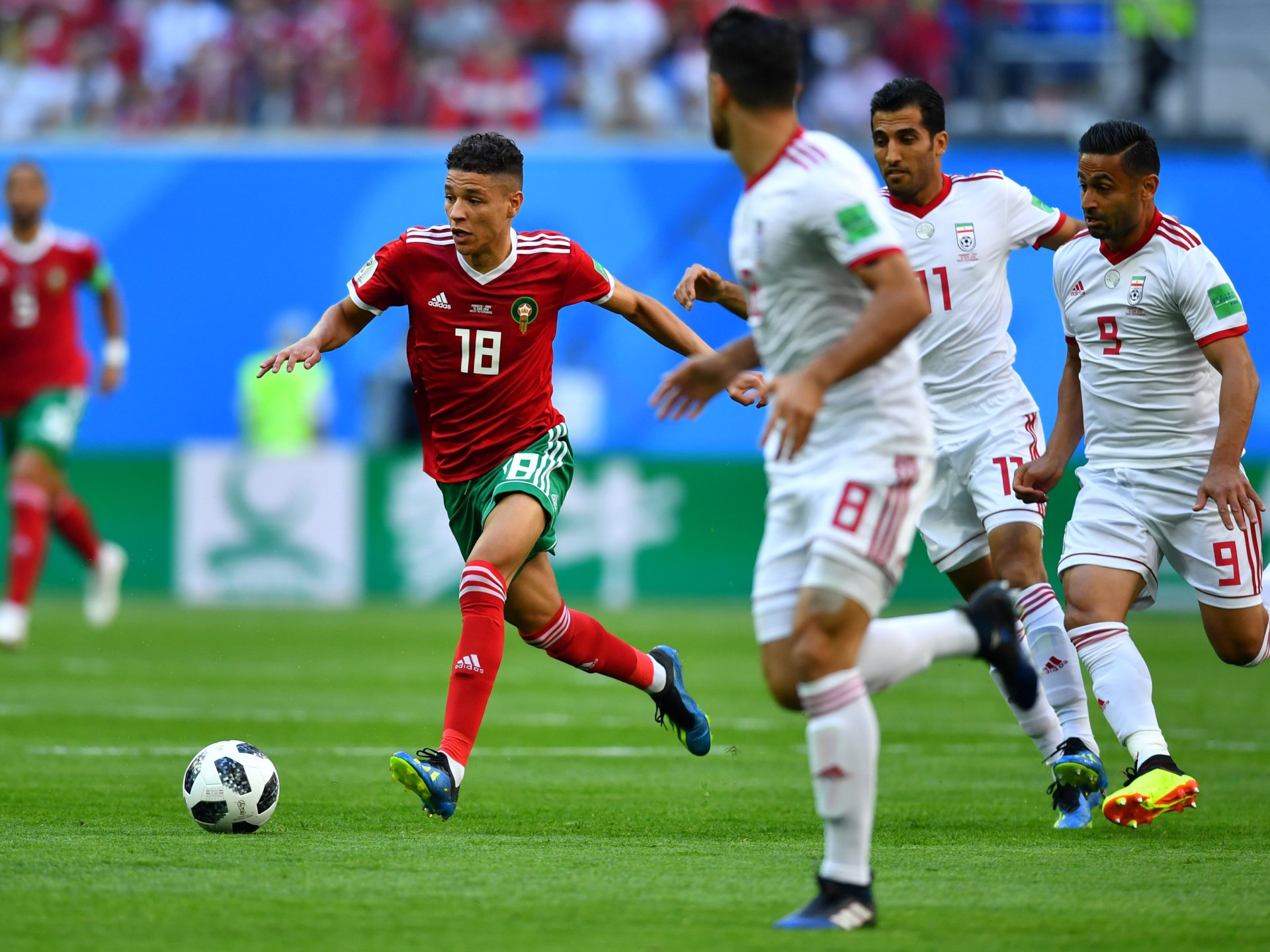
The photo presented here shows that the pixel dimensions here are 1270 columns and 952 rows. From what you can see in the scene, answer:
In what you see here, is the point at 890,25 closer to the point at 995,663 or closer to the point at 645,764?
the point at 645,764

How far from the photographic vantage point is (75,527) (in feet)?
46.5

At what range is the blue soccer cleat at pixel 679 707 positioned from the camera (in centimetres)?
797

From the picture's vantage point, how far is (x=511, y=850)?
19.8 feet

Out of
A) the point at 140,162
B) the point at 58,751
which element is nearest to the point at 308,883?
the point at 58,751

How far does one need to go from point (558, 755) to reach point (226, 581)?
30.9 feet

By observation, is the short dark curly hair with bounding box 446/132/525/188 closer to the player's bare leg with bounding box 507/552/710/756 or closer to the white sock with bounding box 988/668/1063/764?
the player's bare leg with bounding box 507/552/710/756

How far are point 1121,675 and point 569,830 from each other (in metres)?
2.13

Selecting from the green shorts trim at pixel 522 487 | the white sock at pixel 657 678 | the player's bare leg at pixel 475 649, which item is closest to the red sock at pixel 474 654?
the player's bare leg at pixel 475 649

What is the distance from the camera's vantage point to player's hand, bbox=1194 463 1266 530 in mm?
6566

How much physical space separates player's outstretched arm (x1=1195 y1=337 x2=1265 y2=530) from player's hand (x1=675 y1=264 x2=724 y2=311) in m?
1.82

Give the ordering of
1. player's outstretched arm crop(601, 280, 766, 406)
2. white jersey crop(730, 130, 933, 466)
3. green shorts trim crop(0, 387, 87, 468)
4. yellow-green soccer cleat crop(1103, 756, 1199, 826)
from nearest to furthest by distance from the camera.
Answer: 1. white jersey crop(730, 130, 933, 466)
2. yellow-green soccer cleat crop(1103, 756, 1199, 826)
3. player's outstretched arm crop(601, 280, 766, 406)
4. green shorts trim crop(0, 387, 87, 468)

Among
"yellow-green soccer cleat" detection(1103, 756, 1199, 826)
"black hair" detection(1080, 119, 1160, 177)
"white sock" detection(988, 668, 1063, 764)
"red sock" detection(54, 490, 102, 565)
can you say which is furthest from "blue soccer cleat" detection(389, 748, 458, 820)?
"red sock" detection(54, 490, 102, 565)

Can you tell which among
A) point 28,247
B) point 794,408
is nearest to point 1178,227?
point 794,408

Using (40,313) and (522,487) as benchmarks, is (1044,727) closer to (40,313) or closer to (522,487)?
(522,487)
